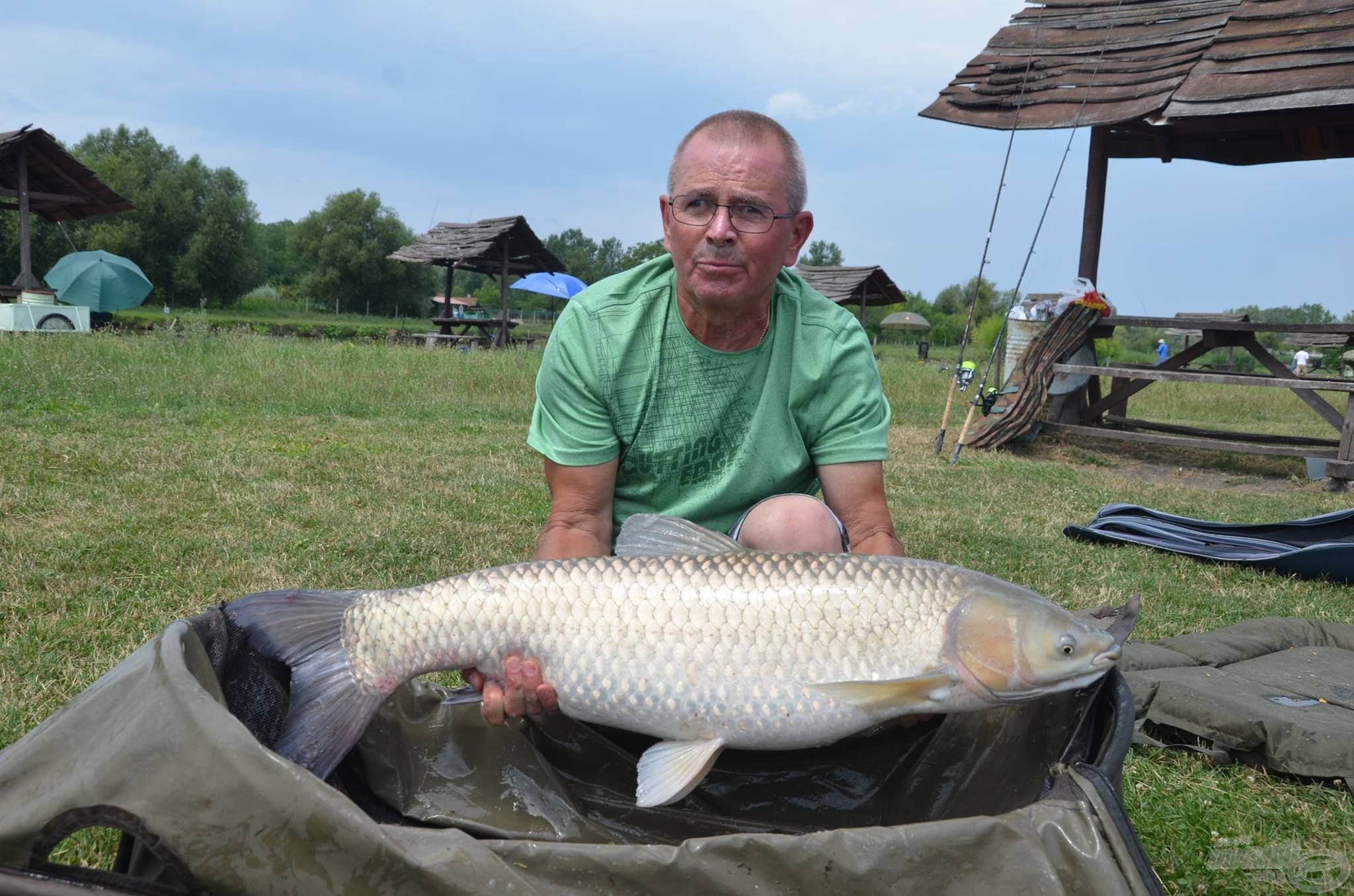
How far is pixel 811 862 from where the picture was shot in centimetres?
130

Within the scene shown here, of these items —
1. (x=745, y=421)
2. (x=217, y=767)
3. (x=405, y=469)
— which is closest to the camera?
(x=217, y=767)

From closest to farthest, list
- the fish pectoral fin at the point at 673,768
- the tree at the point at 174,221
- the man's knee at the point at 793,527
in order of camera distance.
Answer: the fish pectoral fin at the point at 673,768, the man's knee at the point at 793,527, the tree at the point at 174,221

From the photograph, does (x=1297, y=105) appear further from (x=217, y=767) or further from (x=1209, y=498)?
(x=217, y=767)

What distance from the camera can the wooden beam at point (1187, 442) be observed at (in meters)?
7.58

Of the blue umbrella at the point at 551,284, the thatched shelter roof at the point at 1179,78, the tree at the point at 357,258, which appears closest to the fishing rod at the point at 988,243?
the thatched shelter roof at the point at 1179,78

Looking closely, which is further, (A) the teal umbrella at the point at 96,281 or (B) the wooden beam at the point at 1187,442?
(A) the teal umbrella at the point at 96,281

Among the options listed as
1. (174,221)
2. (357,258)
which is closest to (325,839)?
(174,221)

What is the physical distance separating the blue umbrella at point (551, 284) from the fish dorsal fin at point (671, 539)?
24577 mm

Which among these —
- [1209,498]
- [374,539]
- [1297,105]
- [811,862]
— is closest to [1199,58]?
[1297,105]

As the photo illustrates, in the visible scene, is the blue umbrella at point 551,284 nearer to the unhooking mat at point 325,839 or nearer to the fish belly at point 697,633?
the fish belly at point 697,633

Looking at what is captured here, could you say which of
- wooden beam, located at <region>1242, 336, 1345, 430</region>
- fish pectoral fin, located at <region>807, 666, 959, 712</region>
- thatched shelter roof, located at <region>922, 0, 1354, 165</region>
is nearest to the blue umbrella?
thatched shelter roof, located at <region>922, 0, 1354, 165</region>

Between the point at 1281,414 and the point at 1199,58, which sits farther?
the point at 1281,414

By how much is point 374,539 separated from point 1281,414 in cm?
1375

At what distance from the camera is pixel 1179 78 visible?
7.84 m
